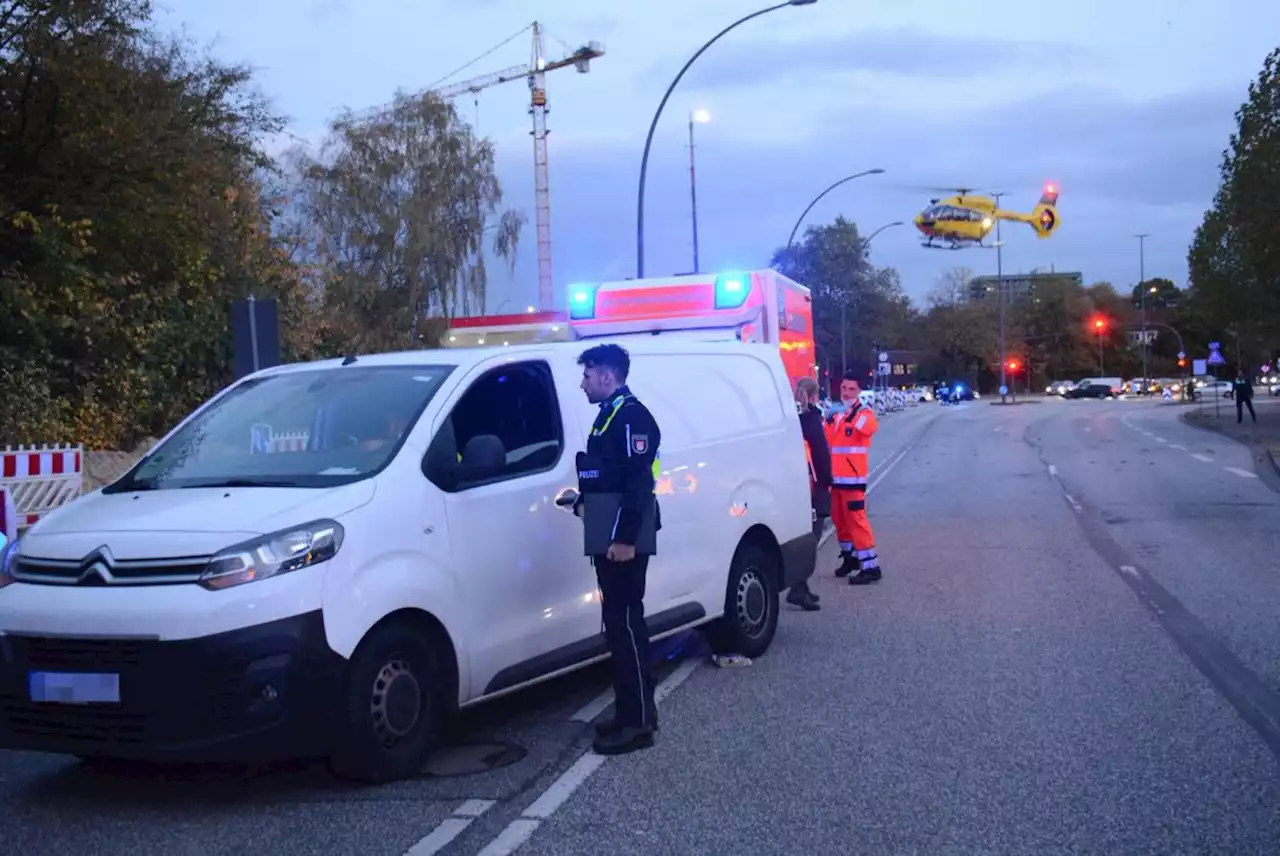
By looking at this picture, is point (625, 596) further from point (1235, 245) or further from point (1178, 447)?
point (1235, 245)

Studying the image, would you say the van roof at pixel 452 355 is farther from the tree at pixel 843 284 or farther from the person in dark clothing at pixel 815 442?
the tree at pixel 843 284

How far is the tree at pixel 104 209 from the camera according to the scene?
57.7 ft

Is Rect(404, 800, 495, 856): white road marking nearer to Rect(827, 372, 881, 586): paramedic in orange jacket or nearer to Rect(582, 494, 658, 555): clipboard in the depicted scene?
Rect(582, 494, 658, 555): clipboard

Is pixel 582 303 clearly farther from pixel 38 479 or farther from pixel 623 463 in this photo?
pixel 623 463

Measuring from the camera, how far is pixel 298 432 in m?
5.95

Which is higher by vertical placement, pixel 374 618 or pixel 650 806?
pixel 374 618

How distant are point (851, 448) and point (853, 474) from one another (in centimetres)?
22

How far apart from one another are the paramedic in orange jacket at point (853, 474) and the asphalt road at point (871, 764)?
0.59 metres

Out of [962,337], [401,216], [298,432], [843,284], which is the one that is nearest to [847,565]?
[298,432]

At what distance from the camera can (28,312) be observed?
18422 mm

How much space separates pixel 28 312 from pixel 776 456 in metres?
14.2

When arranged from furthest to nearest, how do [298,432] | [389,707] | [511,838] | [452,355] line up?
1. [452,355]
2. [298,432]
3. [389,707]
4. [511,838]

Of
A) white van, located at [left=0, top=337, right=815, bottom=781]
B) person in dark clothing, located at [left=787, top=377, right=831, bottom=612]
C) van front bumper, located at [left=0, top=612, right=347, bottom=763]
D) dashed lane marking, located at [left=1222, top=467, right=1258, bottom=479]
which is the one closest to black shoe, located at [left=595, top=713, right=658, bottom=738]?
white van, located at [left=0, top=337, right=815, bottom=781]

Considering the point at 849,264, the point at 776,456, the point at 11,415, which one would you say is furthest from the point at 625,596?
the point at 849,264
